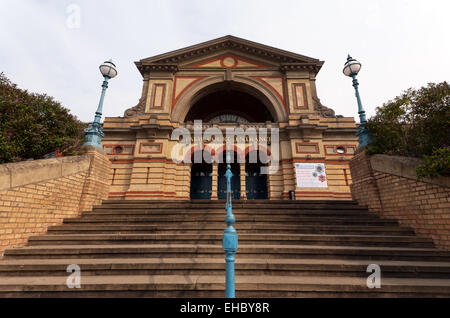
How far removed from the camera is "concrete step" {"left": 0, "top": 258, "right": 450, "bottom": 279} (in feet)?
14.4

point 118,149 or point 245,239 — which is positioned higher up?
point 118,149

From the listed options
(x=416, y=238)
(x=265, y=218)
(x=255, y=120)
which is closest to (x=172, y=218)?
(x=265, y=218)

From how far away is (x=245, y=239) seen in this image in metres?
5.89

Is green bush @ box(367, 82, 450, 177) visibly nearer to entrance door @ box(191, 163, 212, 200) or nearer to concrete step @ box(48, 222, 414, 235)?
concrete step @ box(48, 222, 414, 235)

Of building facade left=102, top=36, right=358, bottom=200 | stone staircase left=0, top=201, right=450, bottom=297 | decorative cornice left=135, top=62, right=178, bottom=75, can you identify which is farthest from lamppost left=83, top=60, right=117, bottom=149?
decorative cornice left=135, top=62, right=178, bottom=75

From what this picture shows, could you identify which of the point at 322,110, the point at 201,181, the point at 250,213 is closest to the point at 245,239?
the point at 250,213

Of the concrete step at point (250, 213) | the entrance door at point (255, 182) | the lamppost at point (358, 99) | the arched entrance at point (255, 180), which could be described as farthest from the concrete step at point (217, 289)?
the entrance door at point (255, 182)

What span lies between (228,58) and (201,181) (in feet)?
40.0

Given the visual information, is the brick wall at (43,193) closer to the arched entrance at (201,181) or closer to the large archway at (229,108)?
the arched entrance at (201,181)

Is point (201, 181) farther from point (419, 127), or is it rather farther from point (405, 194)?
point (419, 127)

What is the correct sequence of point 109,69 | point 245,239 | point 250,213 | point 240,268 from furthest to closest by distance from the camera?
point 109,69
point 250,213
point 245,239
point 240,268

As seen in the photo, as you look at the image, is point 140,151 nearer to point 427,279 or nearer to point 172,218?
point 172,218

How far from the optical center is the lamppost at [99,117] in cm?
892

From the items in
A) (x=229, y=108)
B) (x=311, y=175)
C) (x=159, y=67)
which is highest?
(x=159, y=67)
